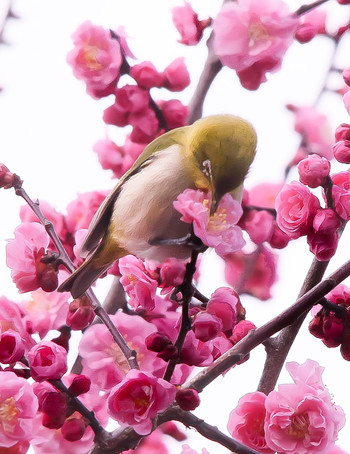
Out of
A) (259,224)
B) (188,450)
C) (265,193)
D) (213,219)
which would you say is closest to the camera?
(213,219)

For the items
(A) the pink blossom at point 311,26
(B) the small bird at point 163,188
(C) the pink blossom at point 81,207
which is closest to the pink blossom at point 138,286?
(B) the small bird at point 163,188

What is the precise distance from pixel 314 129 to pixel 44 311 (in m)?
0.49

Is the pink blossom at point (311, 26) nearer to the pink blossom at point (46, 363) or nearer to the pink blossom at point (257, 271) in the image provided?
the pink blossom at point (257, 271)

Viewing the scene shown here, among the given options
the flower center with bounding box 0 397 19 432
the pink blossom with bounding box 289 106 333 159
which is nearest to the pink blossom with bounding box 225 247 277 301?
the pink blossom with bounding box 289 106 333 159

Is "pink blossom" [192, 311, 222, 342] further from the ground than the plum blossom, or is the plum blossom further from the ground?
the plum blossom

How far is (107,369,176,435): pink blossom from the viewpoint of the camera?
0.53 m

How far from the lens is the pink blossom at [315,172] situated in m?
0.61

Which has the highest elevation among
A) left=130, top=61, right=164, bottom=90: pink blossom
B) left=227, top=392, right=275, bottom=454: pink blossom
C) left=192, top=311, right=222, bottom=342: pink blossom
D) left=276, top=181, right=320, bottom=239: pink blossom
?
left=130, top=61, right=164, bottom=90: pink blossom

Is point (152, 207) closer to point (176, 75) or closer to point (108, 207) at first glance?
point (108, 207)

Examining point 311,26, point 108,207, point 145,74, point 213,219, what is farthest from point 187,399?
point 311,26

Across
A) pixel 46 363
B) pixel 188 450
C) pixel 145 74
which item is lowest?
pixel 188 450

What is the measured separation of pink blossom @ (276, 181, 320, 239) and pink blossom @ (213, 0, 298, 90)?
25 cm

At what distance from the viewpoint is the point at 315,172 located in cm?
61

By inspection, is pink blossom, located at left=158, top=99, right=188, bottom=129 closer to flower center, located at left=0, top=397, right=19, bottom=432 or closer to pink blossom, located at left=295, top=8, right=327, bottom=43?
pink blossom, located at left=295, top=8, right=327, bottom=43
